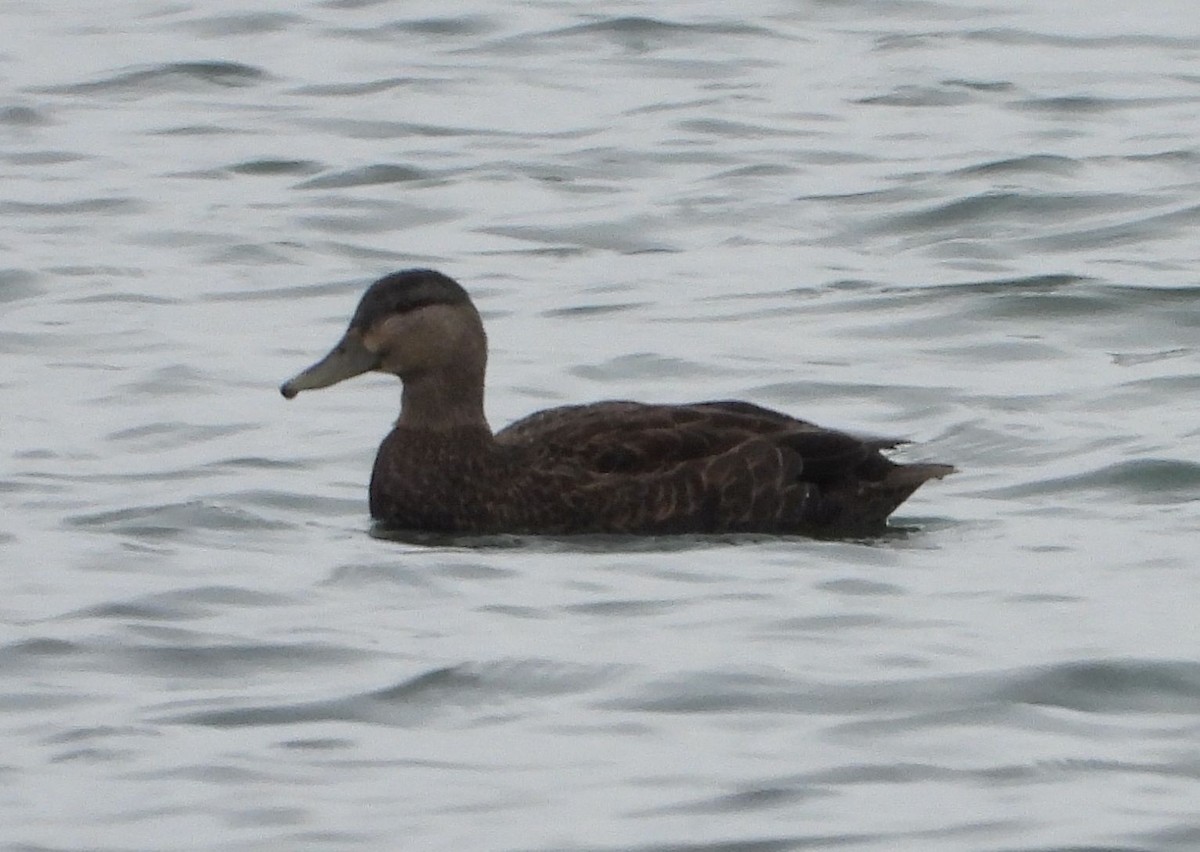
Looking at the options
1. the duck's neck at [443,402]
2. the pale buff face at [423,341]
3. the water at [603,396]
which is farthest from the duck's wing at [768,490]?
the pale buff face at [423,341]

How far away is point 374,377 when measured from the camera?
1503cm

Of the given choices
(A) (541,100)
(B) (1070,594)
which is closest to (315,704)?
(B) (1070,594)

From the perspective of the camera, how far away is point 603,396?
14.3 meters

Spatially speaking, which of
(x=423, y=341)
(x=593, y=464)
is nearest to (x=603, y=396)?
(x=423, y=341)

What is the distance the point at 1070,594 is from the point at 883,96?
36.3ft

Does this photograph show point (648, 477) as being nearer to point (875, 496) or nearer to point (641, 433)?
point (641, 433)

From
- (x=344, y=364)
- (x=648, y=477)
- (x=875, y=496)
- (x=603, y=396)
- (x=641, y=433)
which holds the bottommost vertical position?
(x=603, y=396)

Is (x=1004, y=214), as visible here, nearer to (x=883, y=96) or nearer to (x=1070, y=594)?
(x=883, y=96)

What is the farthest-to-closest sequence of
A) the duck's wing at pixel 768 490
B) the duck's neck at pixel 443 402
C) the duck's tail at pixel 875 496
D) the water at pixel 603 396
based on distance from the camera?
1. the duck's neck at pixel 443 402
2. the duck's tail at pixel 875 496
3. the duck's wing at pixel 768 490
4. the water at pixel 603 396

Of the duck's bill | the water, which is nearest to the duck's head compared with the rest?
the duck's bill

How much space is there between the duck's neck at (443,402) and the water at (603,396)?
0.42m

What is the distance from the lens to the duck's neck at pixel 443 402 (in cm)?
1220

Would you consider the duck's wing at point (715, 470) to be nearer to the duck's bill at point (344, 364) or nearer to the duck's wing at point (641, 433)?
the duck's wing at point (641, 433)

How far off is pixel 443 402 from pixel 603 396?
7.07 ft
